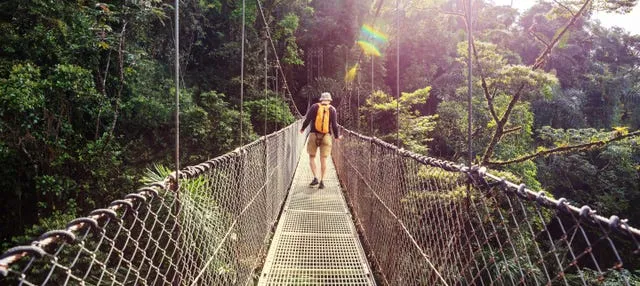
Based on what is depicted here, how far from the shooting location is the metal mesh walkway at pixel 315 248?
1.75 metres

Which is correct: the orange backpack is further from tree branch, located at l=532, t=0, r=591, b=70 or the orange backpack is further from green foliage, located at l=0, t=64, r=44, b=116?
green foliage, located at l=0, t=64, r=44, b=116

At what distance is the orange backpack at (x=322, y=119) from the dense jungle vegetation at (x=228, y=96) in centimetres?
97

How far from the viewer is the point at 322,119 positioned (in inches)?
131

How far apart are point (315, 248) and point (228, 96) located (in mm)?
9128

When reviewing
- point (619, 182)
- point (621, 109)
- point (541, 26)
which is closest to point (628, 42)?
point (621, 109)

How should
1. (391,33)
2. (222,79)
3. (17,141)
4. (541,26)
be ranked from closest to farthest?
(17,141) < (222,79) < (391,33) < (541,26)

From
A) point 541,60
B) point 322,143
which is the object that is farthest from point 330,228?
point 541,60

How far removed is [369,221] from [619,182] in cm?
1208

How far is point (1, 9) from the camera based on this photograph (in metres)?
5.84

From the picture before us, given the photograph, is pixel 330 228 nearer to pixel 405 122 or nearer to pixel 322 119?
pixel 322 119

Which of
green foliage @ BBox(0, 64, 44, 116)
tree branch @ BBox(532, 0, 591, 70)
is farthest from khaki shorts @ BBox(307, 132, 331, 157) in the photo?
green foliage @ BBox(0, 64, 44, 116)

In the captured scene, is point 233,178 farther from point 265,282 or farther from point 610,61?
point 610,61

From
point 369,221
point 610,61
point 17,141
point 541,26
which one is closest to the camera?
point 369,221

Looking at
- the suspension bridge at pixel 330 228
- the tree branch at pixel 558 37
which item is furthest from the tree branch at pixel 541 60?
the suspension bridge at pixel 330 228
